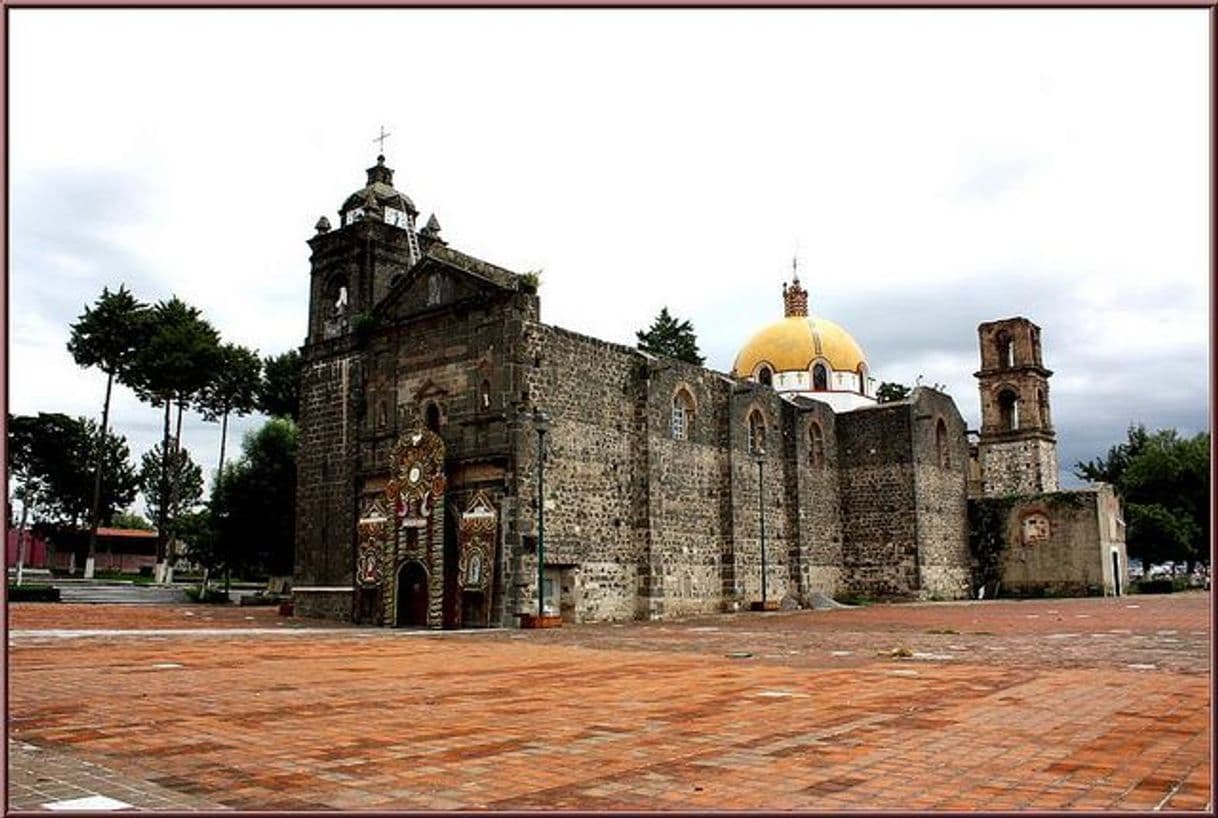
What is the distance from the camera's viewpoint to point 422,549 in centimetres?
2739

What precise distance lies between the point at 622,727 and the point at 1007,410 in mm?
46457

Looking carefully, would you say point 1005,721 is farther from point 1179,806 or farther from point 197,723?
point 197,723

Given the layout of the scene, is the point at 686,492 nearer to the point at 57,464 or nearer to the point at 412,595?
the point at 412,595

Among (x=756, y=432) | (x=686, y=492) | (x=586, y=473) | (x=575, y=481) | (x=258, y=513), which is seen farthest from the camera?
(x=258, y=513)

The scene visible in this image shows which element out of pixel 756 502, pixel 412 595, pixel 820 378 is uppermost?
pixel 820 378

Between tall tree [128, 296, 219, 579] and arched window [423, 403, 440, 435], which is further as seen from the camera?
tall tree [128, 296, 219, 579]

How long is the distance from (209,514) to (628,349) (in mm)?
25460

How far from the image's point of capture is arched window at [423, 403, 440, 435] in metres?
28.5

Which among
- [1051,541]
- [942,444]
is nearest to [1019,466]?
[1051,541]

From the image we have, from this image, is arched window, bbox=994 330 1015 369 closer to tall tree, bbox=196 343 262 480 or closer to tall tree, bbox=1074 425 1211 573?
tall tree, bbox=1074 425 1211 573

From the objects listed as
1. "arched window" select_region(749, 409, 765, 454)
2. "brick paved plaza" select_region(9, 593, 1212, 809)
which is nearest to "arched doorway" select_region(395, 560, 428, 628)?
"brick paved plaza" select_region(9, 593, 1212, 809)

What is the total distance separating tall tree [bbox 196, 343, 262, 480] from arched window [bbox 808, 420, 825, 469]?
29.7 meters

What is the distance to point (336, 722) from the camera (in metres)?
8.23

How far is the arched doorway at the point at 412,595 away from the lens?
90.3 feet
